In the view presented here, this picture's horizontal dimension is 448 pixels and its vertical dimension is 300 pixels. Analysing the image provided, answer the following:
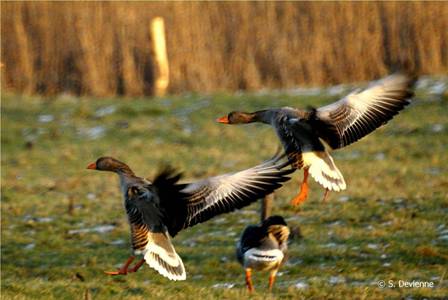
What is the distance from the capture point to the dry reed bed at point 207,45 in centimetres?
2616

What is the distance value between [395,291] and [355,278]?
2.85 feet

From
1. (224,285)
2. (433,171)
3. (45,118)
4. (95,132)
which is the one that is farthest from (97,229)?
(45,118)

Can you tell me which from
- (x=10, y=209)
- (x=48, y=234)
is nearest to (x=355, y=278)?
(x=48, y=234)

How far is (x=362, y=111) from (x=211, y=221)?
471cm

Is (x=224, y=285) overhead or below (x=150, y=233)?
below

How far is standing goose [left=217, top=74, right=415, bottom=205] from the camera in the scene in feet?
27.2

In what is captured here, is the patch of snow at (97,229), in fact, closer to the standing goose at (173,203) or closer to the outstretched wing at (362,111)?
the standing goose at (173,203)

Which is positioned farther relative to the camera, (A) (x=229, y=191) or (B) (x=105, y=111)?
(B) (x=105, y=111)

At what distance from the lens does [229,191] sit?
8.12 meters

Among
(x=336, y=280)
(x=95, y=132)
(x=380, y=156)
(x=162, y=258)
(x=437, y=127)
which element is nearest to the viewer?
(x=162, y=258)

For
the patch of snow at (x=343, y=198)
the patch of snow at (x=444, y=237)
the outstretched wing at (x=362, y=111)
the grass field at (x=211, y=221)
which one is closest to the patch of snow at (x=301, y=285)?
the grass field at (x=211, y=221)

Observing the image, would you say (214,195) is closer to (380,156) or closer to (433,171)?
(433,171)

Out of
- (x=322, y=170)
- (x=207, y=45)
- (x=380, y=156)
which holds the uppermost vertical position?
(x=322, y=170)

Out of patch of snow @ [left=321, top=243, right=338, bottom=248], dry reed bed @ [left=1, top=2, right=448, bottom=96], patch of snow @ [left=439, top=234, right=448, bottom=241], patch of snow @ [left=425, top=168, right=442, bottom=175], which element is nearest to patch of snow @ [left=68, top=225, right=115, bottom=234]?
patch of snow @ [left=321, top=243, right=338, bottom=248]
